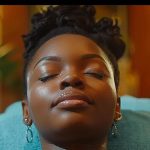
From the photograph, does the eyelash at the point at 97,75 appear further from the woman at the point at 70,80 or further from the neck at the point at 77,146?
the neck at the point at 77,146

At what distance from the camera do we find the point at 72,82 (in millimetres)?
1021

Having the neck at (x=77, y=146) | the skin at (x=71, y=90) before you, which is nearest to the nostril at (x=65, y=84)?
the skin at (x=71, y=90)

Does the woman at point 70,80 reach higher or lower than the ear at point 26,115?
higher

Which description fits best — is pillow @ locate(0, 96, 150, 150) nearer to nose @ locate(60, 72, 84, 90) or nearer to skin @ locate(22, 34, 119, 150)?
skin @ locate(22, 34, 119, 150)

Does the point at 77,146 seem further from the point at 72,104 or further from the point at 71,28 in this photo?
the point at 71,28

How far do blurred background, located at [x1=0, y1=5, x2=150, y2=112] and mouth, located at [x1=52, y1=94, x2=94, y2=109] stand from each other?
1.31 metres

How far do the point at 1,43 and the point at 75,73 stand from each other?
1335 millimetres

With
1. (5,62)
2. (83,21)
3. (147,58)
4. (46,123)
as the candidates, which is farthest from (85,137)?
(147,58)

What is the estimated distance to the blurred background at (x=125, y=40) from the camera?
2318 millimetres

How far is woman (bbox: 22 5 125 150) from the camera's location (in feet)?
3.31

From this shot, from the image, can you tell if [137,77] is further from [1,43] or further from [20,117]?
[20,117]

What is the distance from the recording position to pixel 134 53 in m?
2.43

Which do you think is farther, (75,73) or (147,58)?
(147,58)

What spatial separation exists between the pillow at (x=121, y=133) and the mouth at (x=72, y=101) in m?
0.34
